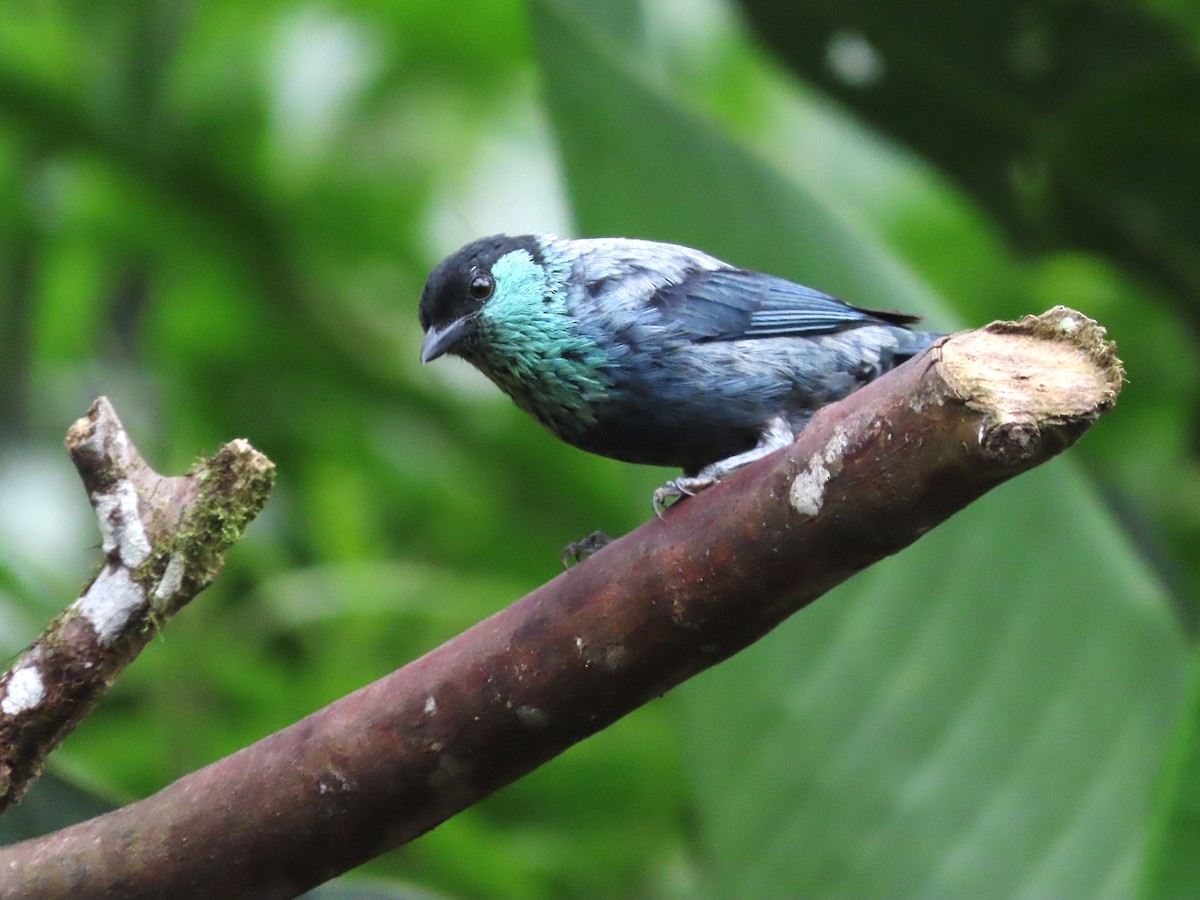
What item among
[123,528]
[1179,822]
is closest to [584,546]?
[123,528]

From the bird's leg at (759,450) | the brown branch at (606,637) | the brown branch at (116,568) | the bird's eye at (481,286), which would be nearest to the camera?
the brown branch at (606,637)

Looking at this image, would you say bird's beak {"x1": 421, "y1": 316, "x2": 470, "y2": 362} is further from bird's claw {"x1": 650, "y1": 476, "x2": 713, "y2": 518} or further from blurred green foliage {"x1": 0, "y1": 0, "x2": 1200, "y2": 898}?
bird's claw {"x1": 650, "y1": 476, "x2": 713, "y2": 518}

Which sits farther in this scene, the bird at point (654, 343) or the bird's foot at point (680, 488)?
the bird at point (654, 343)

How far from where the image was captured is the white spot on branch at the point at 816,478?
5.94ft

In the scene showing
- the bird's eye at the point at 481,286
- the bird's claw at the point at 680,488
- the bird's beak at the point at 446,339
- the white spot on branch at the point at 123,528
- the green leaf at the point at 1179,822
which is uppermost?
the bird's eye at the point at 481,286

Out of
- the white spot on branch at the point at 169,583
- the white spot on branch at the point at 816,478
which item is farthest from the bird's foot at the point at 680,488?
the white spot on branch at the point at 169,583

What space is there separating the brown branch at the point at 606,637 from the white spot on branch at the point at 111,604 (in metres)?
0.27

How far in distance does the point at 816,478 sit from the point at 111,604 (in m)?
1.12

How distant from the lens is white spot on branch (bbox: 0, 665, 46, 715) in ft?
7.14

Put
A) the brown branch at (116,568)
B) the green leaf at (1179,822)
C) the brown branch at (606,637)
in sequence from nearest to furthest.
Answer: the brown branch at (606,637)
the brown branch at (116,568)
the green leaf at (1179,822)

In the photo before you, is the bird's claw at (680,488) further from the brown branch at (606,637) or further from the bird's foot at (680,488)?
the brown branch at (606,637)

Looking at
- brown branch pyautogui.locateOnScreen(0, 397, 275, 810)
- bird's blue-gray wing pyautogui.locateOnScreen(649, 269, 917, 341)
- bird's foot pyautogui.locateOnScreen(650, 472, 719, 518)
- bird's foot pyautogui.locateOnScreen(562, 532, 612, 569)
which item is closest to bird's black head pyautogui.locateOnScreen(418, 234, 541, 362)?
bird's blue-gray wing pyautogui.locateOnScreen(649, 269, 917, 341)

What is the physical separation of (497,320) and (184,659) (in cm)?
198

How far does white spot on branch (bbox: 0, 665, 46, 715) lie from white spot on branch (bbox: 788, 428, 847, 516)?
1.21 meters
